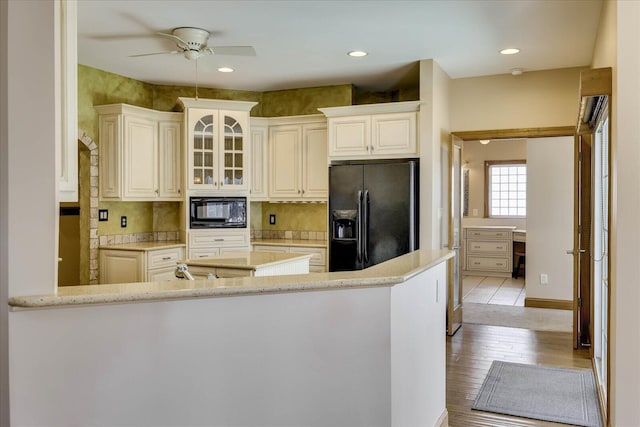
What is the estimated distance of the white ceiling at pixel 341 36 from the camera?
358 centimetres

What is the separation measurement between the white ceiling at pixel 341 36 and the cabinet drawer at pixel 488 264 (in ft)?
14.5

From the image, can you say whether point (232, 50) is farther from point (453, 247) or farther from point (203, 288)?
point (453, 247)

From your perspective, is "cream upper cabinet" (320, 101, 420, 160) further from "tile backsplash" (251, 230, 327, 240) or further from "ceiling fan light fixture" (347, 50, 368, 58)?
"tile backsplash" (251, 230, 327, 240)

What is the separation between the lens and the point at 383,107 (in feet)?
16.8

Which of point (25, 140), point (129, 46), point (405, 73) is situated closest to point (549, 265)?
point (405, 73)

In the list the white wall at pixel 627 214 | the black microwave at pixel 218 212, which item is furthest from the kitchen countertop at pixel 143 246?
the white wall at pixel 627 214

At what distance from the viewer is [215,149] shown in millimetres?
5590

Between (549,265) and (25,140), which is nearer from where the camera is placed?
(25,140)

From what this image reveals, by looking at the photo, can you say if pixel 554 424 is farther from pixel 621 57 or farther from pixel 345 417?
pixel 621 57

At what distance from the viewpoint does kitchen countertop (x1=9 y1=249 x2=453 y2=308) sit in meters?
1.72

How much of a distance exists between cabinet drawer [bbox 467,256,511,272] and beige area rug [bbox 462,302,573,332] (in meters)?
2.43

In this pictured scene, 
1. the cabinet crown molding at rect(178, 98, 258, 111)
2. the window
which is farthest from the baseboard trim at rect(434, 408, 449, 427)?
the window

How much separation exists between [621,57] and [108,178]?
451cm

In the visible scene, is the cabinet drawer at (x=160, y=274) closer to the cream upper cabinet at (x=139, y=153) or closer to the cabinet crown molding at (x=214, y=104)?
the cream upper cabinet at (x=139, y=153)
